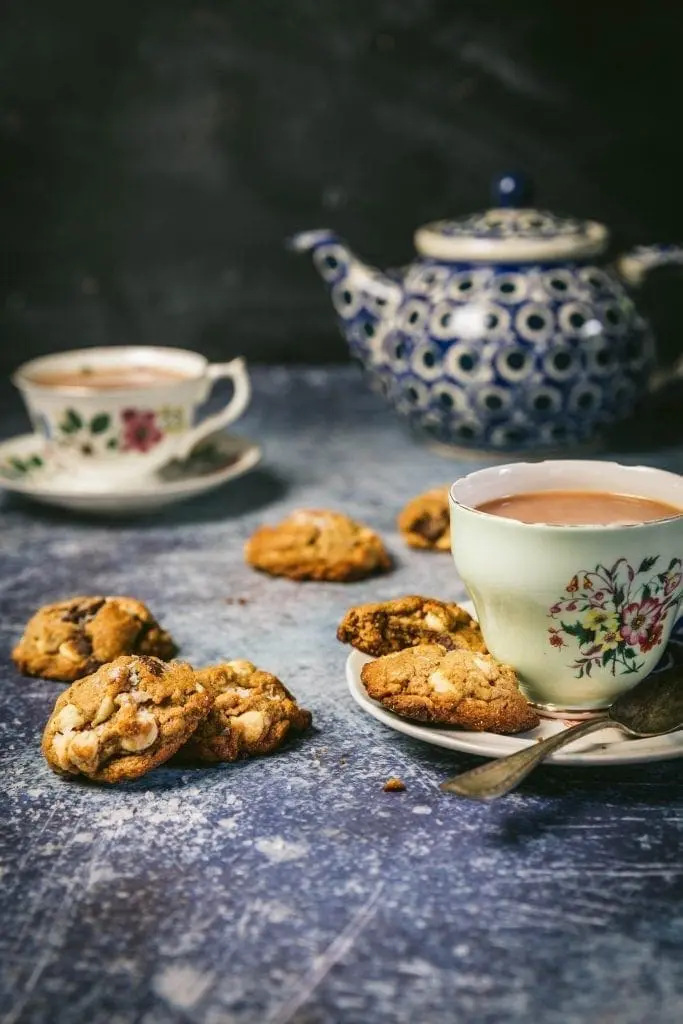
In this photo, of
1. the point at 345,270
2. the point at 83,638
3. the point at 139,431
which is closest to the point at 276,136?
the point at 345,270

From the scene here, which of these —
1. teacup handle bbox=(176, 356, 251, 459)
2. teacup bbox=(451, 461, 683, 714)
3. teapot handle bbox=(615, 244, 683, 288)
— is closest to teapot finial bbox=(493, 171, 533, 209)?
teapot handle bbox=(615, 244, 683, 288)

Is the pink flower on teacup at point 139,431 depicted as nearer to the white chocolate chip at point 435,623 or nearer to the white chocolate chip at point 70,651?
the white chocolate chip at point 70,651

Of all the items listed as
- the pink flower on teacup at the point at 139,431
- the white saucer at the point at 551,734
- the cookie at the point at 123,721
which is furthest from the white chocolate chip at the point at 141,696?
the pink flower on teacup at the point at 139,431

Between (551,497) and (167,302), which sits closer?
(551,497)

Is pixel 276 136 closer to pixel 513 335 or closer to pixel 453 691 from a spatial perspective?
pixel 513 335

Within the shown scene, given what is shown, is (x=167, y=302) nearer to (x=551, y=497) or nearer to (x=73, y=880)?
(x=551, y=497)

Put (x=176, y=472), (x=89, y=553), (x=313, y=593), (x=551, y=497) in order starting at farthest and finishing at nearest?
(x=176, y=472) → (x=89, y=553) → (x=313, y=593) → (x=551, y=497)

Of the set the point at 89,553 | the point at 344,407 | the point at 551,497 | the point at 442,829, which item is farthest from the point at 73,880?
the point at 344,407
